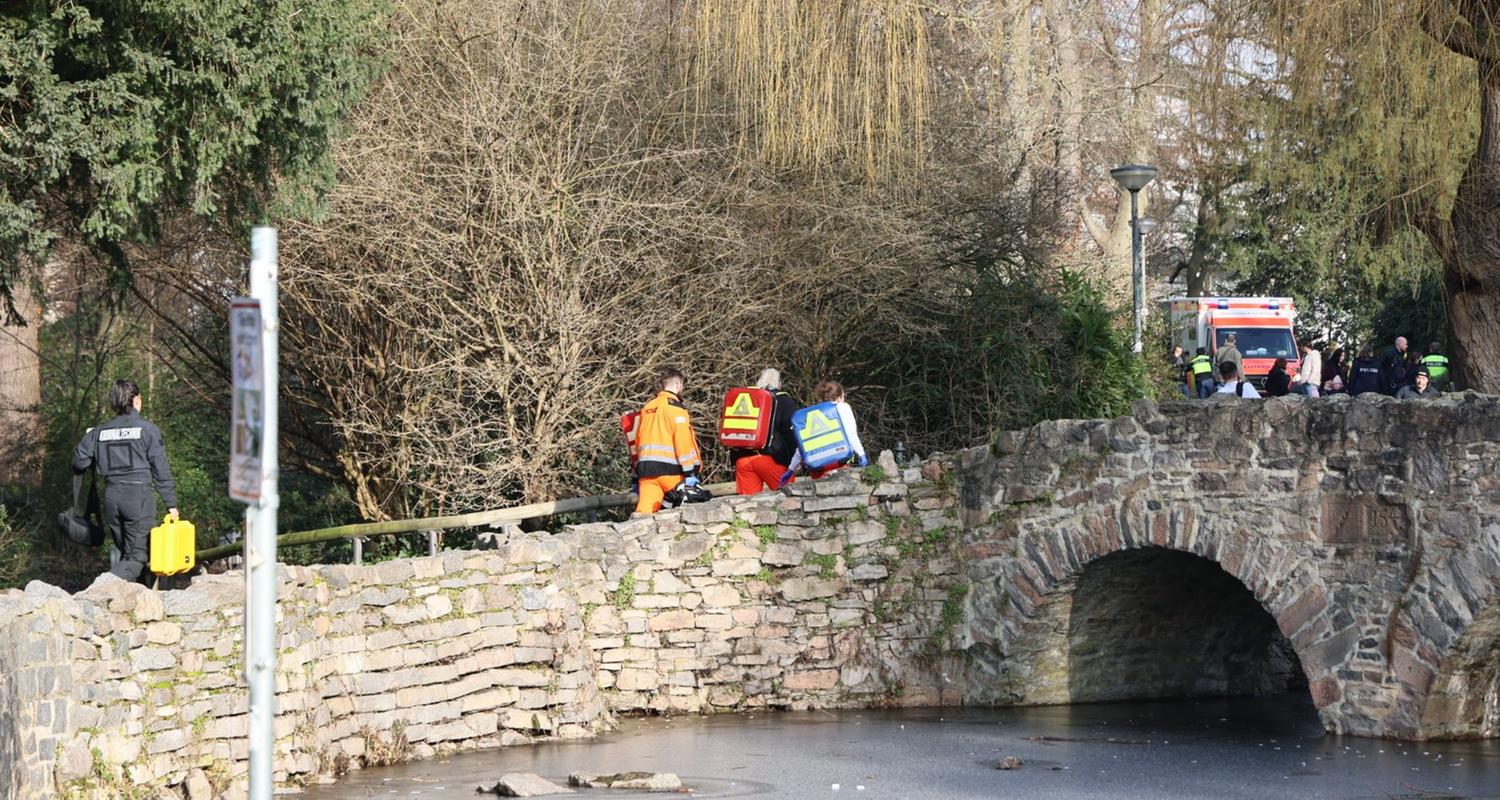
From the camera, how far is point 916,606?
15.2 meters

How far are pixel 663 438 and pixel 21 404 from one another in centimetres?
1207

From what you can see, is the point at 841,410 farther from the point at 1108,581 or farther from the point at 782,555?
the point at 1108,581

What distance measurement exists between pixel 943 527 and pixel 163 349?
10880 millimetres

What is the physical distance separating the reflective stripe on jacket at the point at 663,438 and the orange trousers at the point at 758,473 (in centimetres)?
82

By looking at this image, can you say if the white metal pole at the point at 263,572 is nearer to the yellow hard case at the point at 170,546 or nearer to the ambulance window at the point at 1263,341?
the yellow hard case at the point at 170,546

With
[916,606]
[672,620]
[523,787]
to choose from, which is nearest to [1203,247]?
[916,606]

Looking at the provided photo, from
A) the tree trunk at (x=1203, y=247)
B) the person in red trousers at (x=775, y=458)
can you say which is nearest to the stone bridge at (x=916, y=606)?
the person in red trousers at (x=775, y=458)

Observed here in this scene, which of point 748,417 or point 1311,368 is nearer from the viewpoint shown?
point 748,417

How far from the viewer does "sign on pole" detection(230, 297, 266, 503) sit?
16.9 ft

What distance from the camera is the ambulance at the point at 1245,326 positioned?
32.4 m

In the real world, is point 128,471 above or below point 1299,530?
above

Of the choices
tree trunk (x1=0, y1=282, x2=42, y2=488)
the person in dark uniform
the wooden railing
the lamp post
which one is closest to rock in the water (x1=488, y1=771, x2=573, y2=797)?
the wooden railing

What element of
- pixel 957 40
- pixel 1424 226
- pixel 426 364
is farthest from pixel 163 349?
pixel 1424 226

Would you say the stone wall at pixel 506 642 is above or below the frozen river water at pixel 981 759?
above
